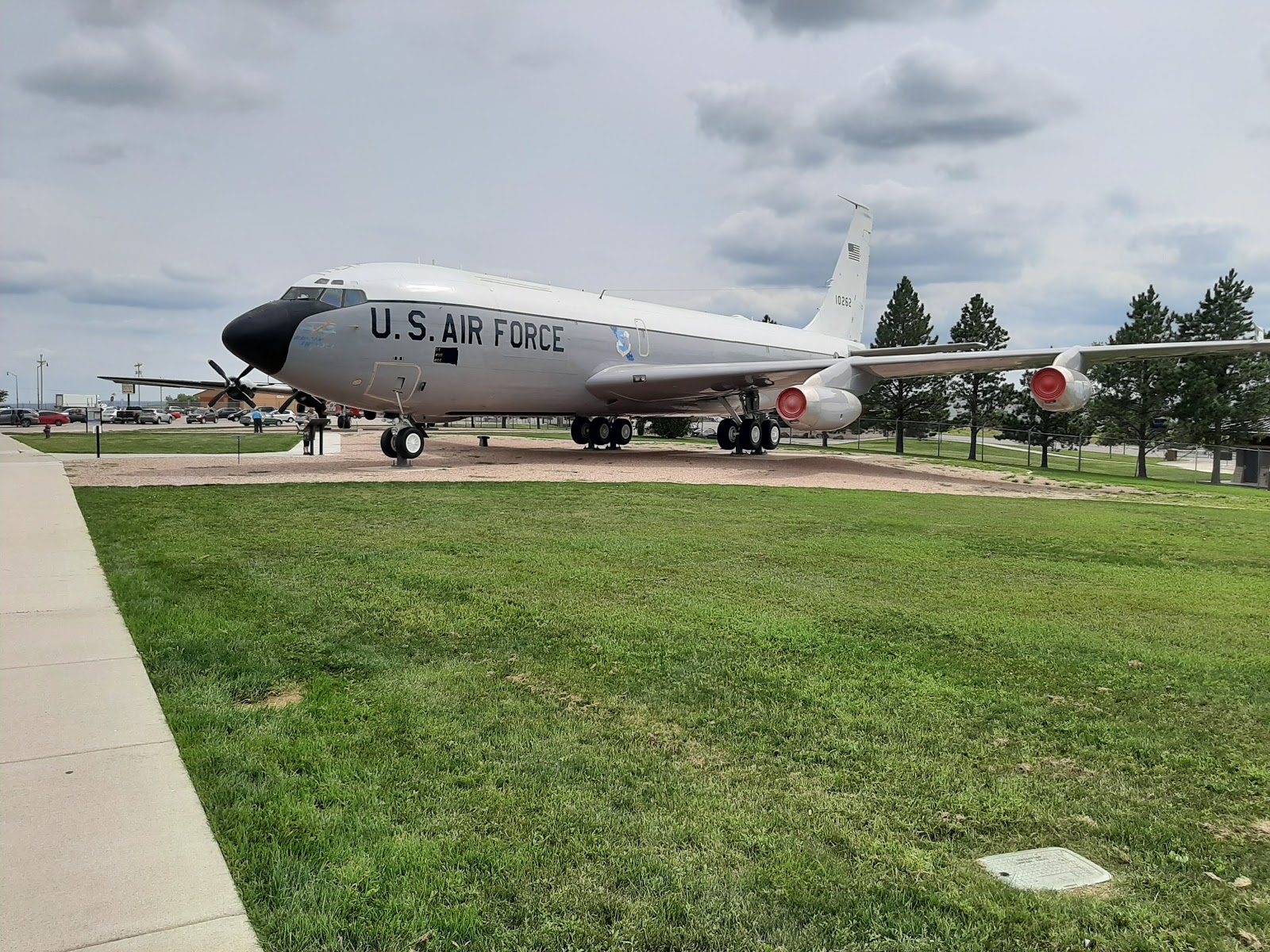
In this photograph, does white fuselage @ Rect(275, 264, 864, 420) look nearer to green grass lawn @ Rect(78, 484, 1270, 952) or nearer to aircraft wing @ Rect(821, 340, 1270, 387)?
aircraft wing @ Rect(821, 340, 1270, 387)

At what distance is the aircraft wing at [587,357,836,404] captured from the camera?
23500mm

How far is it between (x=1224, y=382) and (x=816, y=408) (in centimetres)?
2646

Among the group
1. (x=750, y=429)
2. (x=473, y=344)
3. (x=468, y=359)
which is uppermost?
(x=473, y=344)

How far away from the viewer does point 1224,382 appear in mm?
→ 36219

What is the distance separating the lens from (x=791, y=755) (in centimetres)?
371

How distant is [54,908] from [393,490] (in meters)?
12.0

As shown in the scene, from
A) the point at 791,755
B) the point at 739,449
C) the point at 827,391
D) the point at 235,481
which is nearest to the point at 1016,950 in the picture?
the point at 791,755

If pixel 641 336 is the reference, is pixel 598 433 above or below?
below

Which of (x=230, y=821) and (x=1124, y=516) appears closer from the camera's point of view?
(x=230, y=821)

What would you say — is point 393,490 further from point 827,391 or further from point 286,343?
point 827,391

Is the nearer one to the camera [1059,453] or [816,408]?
[816,408]

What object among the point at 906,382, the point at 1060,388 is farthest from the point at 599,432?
the point at 906,382

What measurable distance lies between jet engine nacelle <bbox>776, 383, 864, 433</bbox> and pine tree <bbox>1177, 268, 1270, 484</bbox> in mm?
22780

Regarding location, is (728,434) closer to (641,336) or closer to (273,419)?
(641,336)
